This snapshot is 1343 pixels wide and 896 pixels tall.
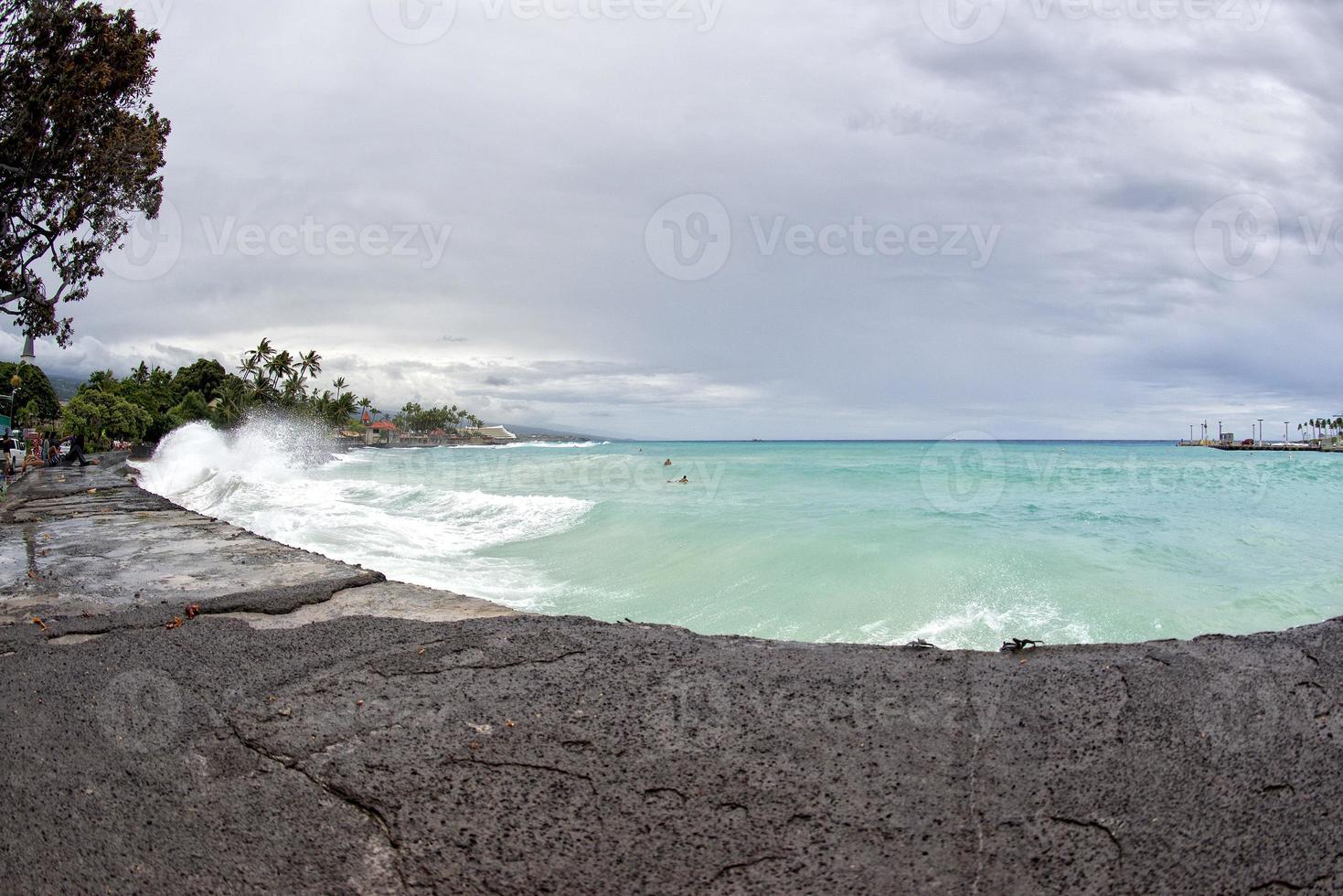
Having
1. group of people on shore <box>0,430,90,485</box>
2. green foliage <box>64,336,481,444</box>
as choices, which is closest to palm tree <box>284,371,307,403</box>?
green foliage <box>64,336,481,444</box>

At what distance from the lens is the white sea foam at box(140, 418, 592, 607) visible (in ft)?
33.8

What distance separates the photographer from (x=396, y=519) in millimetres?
16109

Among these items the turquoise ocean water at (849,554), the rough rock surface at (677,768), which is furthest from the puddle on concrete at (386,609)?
the turquoise ocean water at (849,554)

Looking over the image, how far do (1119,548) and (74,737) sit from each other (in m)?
16.0

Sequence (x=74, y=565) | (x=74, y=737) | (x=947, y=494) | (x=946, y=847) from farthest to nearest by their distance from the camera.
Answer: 1. (x=947, y=494)
2. (x=74, y=565)
3. (x=74, y=737)
4. (x=946, y=847)

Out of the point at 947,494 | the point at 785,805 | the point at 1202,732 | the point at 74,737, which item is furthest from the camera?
the point at 947,494

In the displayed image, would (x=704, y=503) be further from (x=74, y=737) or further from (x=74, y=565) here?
(x=74, y=737)

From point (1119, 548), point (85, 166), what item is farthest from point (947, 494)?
point (85, 166)

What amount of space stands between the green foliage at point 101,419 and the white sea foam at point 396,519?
1630 cm

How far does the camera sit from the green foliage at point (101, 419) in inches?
1706

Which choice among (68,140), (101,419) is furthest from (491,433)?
(68,140)

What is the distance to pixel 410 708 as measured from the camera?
122 inches

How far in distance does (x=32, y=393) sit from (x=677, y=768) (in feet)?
239

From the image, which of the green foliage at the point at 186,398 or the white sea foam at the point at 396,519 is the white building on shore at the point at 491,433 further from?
the white sea foam at the point at 396,519
